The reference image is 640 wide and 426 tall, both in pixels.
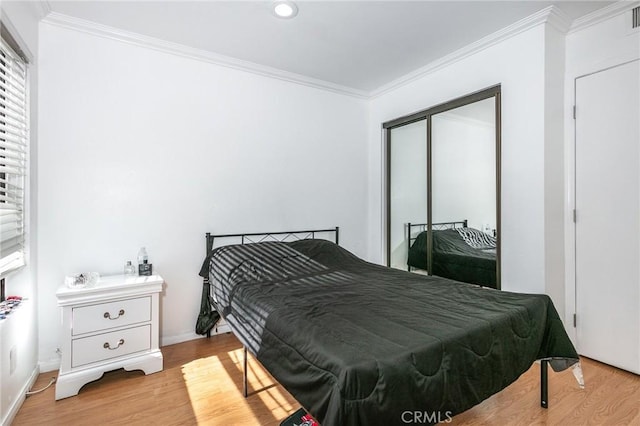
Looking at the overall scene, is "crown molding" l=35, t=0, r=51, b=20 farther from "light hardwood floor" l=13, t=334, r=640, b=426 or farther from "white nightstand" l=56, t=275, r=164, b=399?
"light hardwood floor" l=13, t=334, r=640, b=426

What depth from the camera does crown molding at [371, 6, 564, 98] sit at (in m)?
2.38

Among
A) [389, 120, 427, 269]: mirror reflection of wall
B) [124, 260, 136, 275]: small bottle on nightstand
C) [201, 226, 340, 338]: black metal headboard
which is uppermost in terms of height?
[389, 120, 427, 269]: mirror reflection of wall

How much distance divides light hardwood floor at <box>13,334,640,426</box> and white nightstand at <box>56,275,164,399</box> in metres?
0.12

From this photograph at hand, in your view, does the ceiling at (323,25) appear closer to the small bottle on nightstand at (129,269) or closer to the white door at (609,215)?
the white door at (609,215)

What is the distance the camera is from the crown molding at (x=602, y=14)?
7.39ft

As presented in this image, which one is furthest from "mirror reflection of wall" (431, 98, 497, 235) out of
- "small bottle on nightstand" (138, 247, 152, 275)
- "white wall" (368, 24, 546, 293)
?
"small bottle on nightstand" (138, 247, 152, 275)

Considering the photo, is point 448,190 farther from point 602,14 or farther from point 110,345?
point 110,345

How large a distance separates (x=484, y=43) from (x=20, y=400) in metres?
4.24

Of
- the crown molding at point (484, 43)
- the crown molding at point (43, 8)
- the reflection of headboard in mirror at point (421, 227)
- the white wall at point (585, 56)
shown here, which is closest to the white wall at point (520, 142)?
the crown molding at point (484, 43)

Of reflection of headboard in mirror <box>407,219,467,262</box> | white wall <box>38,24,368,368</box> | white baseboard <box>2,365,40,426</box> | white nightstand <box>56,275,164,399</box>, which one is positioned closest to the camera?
white baseboard <box>2,365,40,426</box>

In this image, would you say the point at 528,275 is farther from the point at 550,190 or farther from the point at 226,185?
the point at 226,185

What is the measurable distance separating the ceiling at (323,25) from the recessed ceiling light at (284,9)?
4 centimetres

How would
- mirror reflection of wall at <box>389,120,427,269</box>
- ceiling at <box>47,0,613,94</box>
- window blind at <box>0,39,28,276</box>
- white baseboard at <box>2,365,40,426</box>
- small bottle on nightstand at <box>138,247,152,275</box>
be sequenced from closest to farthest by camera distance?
1. white baseboard at <box>2,365,40,426</box>
2. window blind at <box>0,39,28,276</box>
3. ceiling at <box>47,0,613,94</box>
4. small bottle on nightstand at <box>138,247,152,275</box>
5. mirror reflection of wall at <box>389,120,427,269</box>

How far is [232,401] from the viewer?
199 centimetres
